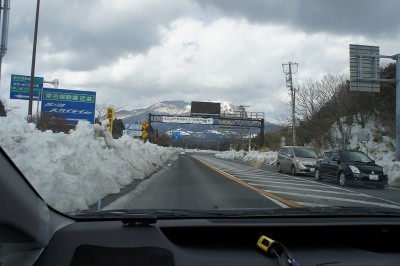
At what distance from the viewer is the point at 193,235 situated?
3.19 m

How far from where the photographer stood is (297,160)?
85.7 feet

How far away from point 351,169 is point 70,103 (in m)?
16.6

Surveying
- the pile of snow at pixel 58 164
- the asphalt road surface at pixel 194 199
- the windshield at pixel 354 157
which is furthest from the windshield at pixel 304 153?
the pile of snow at pixel 58 164

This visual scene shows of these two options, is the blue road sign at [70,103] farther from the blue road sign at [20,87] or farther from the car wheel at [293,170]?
the car wheel at [293,170]

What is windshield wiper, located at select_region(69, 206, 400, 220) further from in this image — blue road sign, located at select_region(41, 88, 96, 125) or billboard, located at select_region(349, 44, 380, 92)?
billboard, located at select_region(349, 44, 380, 92)

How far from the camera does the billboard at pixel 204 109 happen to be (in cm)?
7300

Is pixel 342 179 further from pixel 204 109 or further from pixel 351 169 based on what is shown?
pixel 204 109

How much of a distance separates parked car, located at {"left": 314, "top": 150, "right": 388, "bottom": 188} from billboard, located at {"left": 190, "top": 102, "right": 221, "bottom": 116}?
5155cm

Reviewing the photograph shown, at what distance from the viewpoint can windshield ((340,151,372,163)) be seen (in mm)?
19656

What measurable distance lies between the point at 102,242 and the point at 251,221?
1.09m

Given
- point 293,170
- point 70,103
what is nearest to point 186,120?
point 70,103

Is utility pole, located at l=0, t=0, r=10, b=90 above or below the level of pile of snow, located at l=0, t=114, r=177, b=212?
above

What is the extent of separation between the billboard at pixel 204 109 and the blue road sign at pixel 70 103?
4658 cm

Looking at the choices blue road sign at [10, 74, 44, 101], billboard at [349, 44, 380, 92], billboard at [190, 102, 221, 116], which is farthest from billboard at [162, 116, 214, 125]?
billboard at [349, 44, 380, 92]
